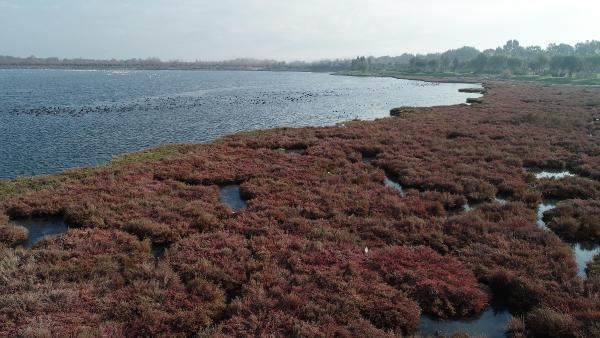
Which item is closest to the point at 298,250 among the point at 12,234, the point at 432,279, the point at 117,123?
the point at 432,279

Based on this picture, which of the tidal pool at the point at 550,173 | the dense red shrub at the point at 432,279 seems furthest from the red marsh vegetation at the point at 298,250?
the tidal pool at the point at 550,173

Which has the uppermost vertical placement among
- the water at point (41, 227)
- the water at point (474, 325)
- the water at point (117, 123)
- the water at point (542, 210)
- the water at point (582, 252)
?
the water at point (117, 123)

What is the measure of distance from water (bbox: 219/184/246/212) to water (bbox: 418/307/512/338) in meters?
12.8

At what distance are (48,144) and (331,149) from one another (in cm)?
2973

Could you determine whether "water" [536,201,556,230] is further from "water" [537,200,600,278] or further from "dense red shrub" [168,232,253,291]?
"dense red shrub" [168,232,253,291]

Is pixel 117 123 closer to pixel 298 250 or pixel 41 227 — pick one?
pixel 41 227

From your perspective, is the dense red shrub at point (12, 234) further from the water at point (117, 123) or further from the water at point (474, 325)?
the water at point (474, 325)

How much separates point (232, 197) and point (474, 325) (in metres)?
16.0

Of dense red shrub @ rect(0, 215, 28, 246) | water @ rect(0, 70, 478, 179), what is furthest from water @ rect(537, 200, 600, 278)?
water @ rect(0, 70, 478, 179)

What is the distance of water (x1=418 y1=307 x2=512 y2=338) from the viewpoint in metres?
12.4

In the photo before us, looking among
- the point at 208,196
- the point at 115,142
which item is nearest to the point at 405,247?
the point at 208,196

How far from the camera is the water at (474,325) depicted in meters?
12.4

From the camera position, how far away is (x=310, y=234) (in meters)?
18.2

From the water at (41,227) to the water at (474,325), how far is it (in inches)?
678
